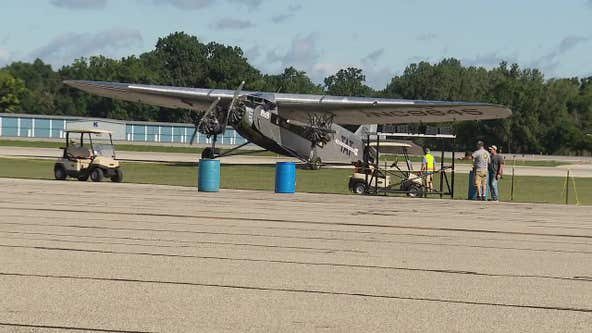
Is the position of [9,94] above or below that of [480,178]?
above

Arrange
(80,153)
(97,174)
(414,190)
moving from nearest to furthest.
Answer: (414,190) < (97,174) < (80,153)

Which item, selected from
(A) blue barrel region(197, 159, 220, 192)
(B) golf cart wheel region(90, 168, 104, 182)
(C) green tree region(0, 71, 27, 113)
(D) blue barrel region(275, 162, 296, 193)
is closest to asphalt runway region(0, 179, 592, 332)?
(A) blue barrel region(197, 159, 220, 192)

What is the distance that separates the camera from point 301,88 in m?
155

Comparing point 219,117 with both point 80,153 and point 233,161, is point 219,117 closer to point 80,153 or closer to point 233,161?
point 80,153

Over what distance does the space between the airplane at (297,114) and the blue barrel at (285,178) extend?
48.1 feet

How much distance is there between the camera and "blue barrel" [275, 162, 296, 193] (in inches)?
1054

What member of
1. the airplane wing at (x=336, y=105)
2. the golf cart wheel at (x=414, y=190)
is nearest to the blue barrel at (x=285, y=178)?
the golf cart wheel at (x=414, y=190)

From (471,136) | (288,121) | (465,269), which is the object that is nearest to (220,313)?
(465,269)

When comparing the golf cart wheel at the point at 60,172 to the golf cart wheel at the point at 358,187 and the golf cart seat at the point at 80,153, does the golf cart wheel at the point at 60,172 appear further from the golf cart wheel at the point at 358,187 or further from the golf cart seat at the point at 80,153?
the golf cart wheel at the point at 358,187

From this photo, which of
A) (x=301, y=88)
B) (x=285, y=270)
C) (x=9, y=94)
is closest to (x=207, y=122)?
(x=285, y=270)

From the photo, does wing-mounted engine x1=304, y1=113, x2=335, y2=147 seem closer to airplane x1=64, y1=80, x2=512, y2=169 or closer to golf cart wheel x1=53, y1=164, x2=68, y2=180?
airplane x1=64, y1=80, x2=512, y2=169

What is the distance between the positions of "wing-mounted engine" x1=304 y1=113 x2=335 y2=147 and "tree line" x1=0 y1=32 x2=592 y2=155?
182 ft

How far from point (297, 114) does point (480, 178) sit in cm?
2082

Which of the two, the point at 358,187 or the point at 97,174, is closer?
the point at 358,187
